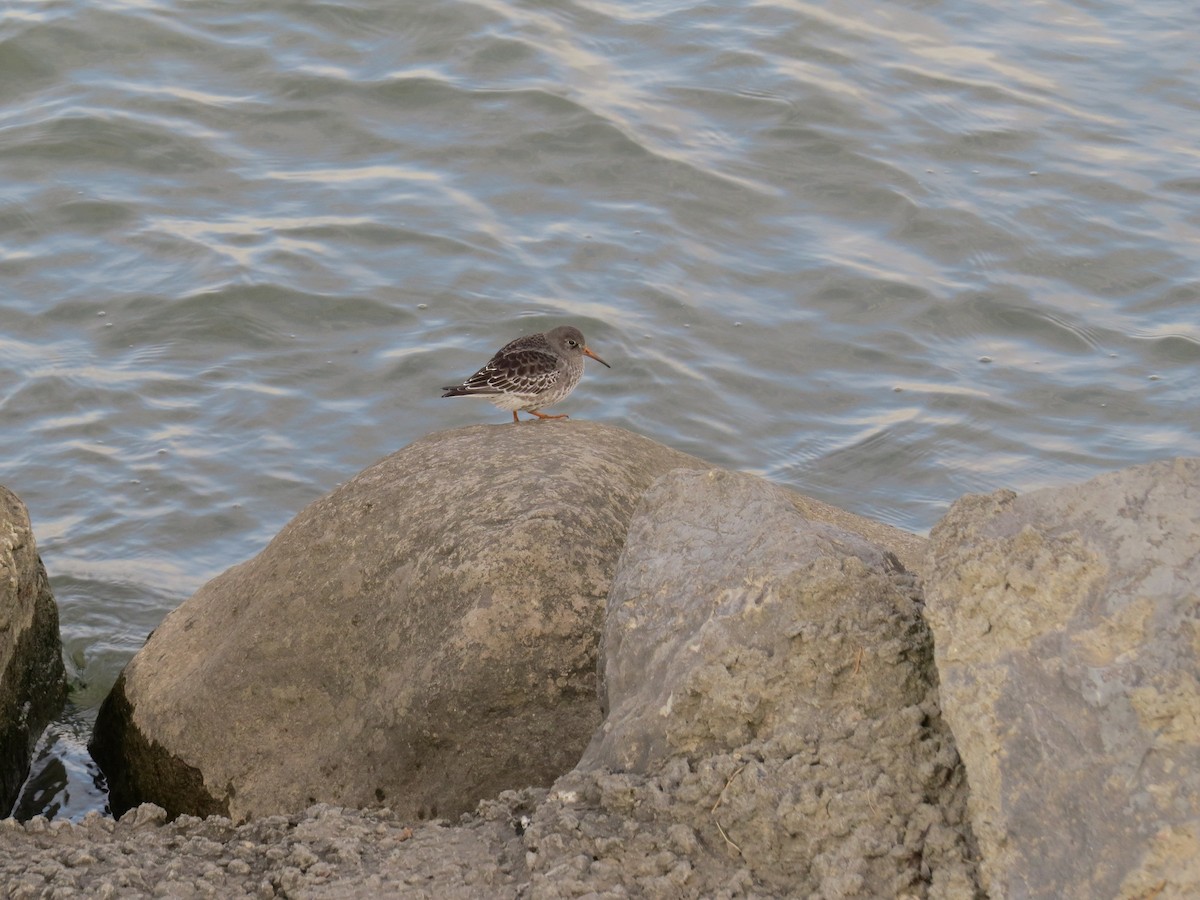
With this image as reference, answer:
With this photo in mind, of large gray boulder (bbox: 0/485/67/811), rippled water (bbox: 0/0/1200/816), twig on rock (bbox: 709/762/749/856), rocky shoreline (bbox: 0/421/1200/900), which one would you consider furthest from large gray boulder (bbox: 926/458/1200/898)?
rippled water (bbox: 0/0/1200/816)

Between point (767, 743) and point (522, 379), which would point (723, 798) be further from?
point (522, 379)

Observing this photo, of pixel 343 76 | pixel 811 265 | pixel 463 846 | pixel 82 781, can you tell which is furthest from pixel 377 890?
pixel 343 76

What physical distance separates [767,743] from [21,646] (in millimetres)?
3122

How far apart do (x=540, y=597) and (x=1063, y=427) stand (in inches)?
222

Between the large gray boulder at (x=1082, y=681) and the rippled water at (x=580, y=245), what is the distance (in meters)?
4.48

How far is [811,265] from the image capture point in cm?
1062

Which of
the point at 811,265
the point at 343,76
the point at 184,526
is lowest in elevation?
the point at 184,526

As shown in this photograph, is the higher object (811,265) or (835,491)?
(811,265)

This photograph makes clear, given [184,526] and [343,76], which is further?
[343,76]

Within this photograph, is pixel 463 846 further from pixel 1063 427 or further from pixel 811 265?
pixel 811 265

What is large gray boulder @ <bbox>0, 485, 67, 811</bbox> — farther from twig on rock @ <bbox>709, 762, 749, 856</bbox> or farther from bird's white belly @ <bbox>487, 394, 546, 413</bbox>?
twig on rock @ <bbox>709, 762, 749, 856</bbox>

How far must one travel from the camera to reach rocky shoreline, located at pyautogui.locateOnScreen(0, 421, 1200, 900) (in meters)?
2.93

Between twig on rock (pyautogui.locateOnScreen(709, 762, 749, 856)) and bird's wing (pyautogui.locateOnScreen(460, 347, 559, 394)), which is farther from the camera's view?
bird's wing (pyautogui.locateOnScreen(460, 347, 559, 394))

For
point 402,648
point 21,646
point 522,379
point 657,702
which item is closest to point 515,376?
point 522,379
